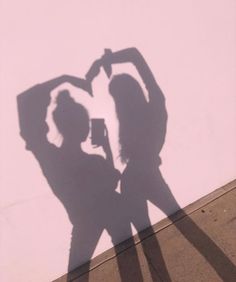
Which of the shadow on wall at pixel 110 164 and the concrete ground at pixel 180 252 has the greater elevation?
the shadow on wall at pixel 110 164

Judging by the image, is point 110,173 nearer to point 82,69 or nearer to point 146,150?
point 146,150

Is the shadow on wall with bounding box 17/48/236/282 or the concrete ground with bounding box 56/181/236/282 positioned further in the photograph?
the concrete ground with bounding box 56/181/236/282

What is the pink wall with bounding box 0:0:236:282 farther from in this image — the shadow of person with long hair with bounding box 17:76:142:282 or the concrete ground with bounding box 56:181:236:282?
the concrete ground with bounding box 56:181:236:282

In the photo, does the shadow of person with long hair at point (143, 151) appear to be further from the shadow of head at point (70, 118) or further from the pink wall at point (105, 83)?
the shadow of head at point (70, 118)

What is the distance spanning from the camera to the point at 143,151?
A: 409cm

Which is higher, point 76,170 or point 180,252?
point 76,170

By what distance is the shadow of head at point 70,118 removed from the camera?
3.52 meters

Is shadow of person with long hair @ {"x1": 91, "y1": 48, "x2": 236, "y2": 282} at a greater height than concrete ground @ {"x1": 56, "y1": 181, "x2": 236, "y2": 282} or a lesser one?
greater

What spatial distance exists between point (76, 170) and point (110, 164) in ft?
1.27

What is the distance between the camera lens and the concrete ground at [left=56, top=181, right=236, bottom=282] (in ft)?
12.1

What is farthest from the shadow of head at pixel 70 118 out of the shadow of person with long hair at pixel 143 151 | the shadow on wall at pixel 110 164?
the shadow of person with long hair at pixel 143 151

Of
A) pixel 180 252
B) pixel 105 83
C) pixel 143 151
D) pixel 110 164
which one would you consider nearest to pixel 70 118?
pixel 105 83

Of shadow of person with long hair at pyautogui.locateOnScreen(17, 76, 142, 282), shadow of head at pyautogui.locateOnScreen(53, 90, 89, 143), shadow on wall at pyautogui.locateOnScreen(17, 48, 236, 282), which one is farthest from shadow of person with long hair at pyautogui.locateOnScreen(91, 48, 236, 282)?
shadow of head at pyautogui.locateOnScreen(53, 90, 89, 143)

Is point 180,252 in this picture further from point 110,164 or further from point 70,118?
point 70,118
